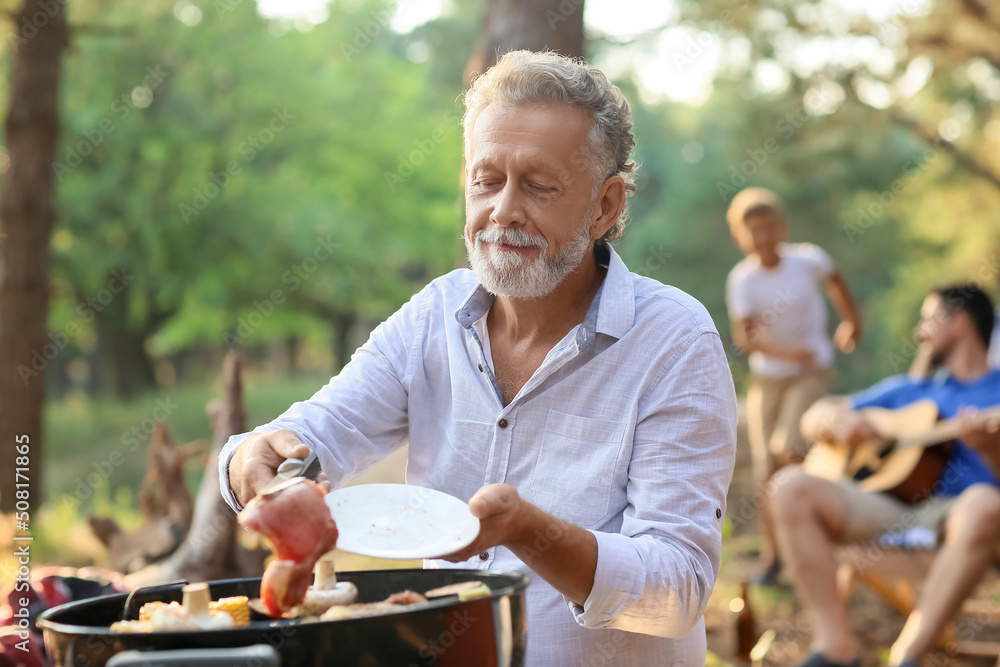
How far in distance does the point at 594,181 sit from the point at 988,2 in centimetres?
775

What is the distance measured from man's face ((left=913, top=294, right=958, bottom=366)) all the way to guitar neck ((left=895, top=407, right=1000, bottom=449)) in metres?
0.34

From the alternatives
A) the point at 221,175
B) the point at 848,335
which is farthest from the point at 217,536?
the point at 221,175

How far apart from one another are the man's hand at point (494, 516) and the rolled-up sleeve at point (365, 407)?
635mm

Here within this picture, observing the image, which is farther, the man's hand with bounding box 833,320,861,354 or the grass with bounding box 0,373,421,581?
the man's hand with bounding box 833,320,861,354

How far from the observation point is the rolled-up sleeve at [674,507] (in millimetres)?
1574

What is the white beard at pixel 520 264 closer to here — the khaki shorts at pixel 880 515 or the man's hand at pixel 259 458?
the man's hand at pixel 259 458

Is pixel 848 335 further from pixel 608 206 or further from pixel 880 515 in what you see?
pixel 608 206

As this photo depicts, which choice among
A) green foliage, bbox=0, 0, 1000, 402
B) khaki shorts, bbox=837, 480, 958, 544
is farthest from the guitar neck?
green foliage, bbox=0, 0, 1000, 402

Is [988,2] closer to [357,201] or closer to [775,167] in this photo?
[775,167]

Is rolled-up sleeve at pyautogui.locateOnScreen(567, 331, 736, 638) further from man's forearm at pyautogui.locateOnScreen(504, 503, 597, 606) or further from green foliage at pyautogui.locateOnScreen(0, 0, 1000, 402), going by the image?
green foliage at pyautogui.locateOnScreen(0, 0, 1000, 402)

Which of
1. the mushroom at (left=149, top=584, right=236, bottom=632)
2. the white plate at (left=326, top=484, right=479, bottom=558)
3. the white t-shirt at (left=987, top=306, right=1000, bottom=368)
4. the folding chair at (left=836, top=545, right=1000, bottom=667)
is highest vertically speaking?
the white plate at (left=326, top=484, right=479, bottom=558)

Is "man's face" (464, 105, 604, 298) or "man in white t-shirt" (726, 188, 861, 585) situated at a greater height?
"man's face" (464, 105, 604, 298)

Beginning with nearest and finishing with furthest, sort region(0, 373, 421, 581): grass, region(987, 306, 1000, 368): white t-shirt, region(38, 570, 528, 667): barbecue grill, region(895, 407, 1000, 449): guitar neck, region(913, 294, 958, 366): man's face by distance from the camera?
region(38, 570, 528, 667): barbecue grill → region(895, 407, 1000, 449): guitar neck → region(913, 294, 958, 366): man's face → region(987, 306, 1000, 368): white t-shirt → region(0, 373, 421, 581): grass

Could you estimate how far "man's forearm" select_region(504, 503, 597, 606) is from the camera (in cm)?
145
